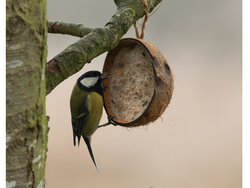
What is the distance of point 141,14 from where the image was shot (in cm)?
102

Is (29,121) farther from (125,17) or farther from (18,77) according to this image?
(125,17)

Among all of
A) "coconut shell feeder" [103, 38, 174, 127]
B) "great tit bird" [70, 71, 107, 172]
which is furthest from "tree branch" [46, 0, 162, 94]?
"great tit bird" [70, 71, 107, 172]

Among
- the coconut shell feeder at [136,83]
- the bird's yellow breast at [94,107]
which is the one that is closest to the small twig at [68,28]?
the coconut shell feeder at [136,83]

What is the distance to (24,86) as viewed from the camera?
1.43ft

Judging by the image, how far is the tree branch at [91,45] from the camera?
0.73 meters

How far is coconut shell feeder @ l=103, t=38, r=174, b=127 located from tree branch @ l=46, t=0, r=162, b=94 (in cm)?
8

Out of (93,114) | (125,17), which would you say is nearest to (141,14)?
(125,17)

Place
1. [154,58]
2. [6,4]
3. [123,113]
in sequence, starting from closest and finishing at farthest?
[6,4] < [154,58] < [123,113]

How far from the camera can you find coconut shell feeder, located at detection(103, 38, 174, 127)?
2.80ft

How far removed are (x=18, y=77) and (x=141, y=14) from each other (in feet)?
2.38

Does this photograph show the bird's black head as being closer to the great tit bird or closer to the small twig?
the great tit bird

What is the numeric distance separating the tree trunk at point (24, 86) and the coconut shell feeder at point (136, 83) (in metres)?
0.46

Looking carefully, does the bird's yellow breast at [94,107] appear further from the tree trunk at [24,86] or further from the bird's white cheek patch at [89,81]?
the tree trunk at [24,86]

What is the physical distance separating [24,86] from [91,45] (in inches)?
16.0
